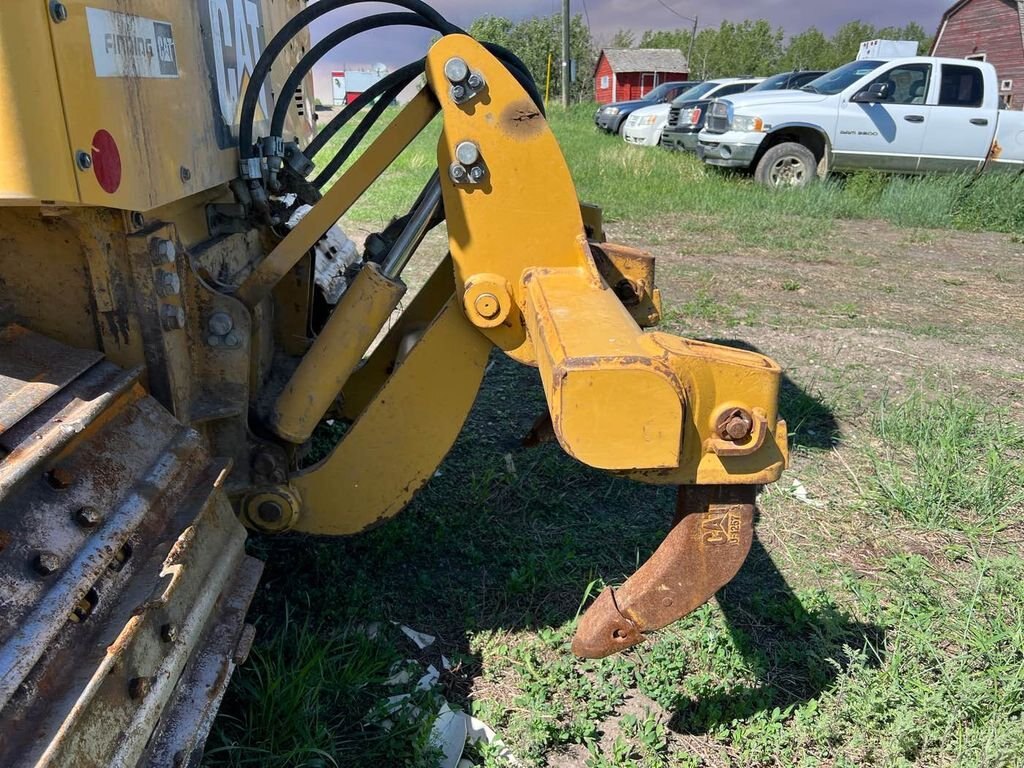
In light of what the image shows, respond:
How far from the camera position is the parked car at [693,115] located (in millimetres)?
12242

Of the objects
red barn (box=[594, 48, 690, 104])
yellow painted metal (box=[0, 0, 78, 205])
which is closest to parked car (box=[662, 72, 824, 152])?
yellow painted metal (box=[0, 0, 78, 205])

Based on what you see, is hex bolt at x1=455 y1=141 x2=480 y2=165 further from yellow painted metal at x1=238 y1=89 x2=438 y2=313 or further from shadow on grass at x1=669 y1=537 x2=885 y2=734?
shadow on grass at x1=669 y1=537 x2=885 y2=734

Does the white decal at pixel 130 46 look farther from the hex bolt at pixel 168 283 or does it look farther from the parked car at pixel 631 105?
the parked car at pixel 631 105

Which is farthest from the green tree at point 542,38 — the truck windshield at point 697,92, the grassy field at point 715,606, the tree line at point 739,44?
the grassy field at point 715,606

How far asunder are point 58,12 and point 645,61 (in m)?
59.5

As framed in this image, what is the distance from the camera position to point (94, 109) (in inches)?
55.7

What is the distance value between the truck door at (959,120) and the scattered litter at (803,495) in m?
8.52

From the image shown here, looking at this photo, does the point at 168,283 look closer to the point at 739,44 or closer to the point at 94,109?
the point at 94,109

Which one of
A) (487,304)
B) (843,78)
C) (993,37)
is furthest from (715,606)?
(993,37)

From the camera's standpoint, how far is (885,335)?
208 inches

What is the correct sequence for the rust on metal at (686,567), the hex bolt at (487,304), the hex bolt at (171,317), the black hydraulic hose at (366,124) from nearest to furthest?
the rust on metal at (686,567) → the hex bolt at (171,317) → the hex bolt at (487,304) → the black hydraulic hose at (366,124)

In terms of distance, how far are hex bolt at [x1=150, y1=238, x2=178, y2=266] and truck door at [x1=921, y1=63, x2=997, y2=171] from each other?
34.9ft

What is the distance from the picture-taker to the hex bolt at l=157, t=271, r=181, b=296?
1.79 m

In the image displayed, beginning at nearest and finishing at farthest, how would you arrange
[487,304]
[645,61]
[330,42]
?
[487,304], [330,42], [645,61]
